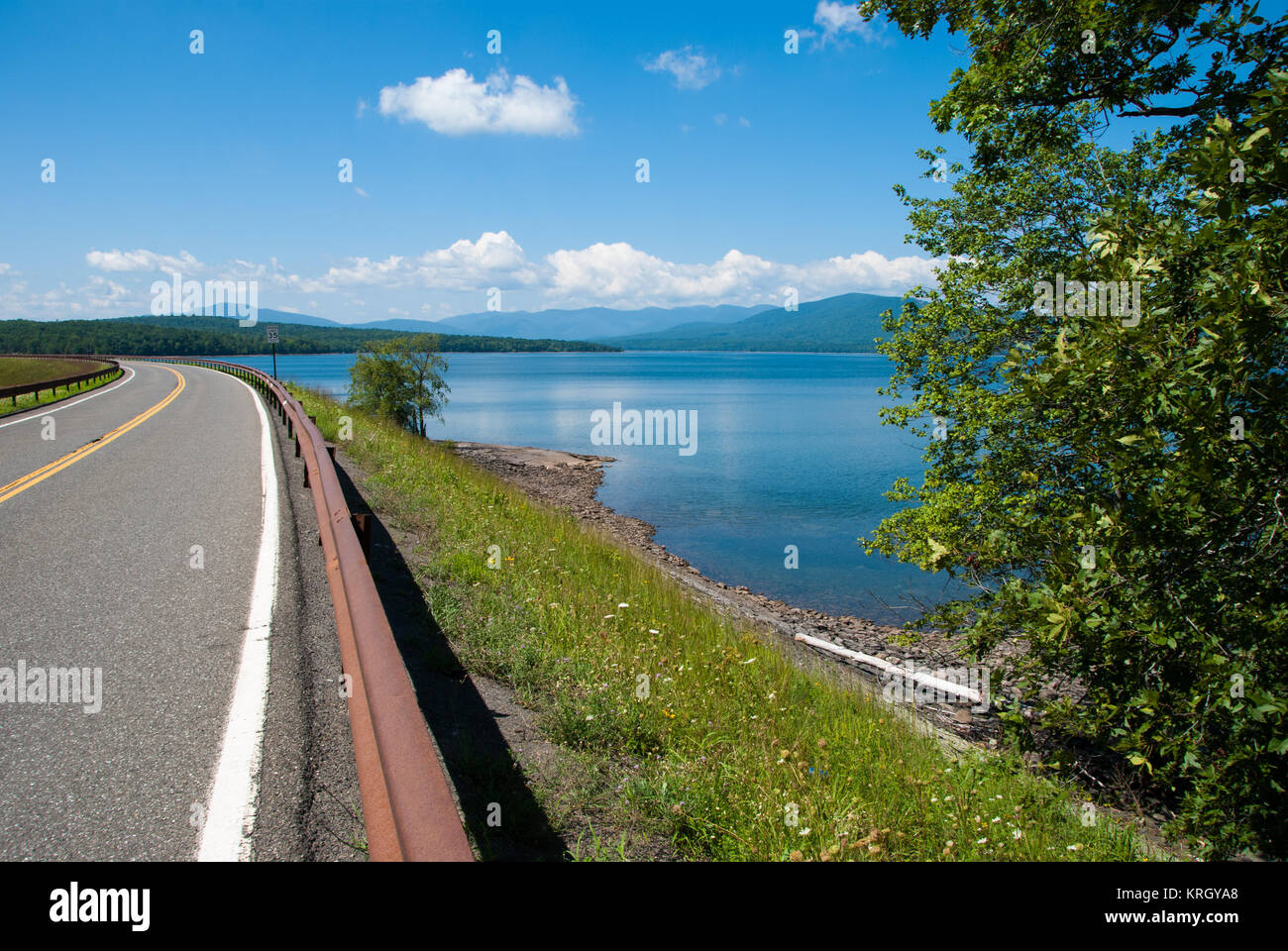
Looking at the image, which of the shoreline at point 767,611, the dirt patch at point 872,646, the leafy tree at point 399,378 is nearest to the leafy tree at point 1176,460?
the dirt patch at point 872,646

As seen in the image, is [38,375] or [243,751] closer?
[243,751]

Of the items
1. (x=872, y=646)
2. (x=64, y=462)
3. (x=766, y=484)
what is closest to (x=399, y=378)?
(x=766, y=484)

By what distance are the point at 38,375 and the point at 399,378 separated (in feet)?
98.3

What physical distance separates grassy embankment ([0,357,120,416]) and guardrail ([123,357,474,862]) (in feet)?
81.3

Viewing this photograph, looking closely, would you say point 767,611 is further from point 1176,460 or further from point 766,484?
point 766,484

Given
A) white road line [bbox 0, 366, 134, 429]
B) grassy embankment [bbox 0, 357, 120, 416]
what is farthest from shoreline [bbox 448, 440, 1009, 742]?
grassy embankment [bbox 0, 357, 120, 416]

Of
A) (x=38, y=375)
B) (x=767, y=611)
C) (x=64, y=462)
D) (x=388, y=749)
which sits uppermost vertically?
(x=38, y=375)

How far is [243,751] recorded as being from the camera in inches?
136

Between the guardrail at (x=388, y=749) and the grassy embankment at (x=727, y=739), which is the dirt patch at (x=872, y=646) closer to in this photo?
the grassy embankment at (x=727, y=739)

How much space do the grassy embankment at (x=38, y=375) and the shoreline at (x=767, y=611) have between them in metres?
17.6

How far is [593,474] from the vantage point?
36.3m
